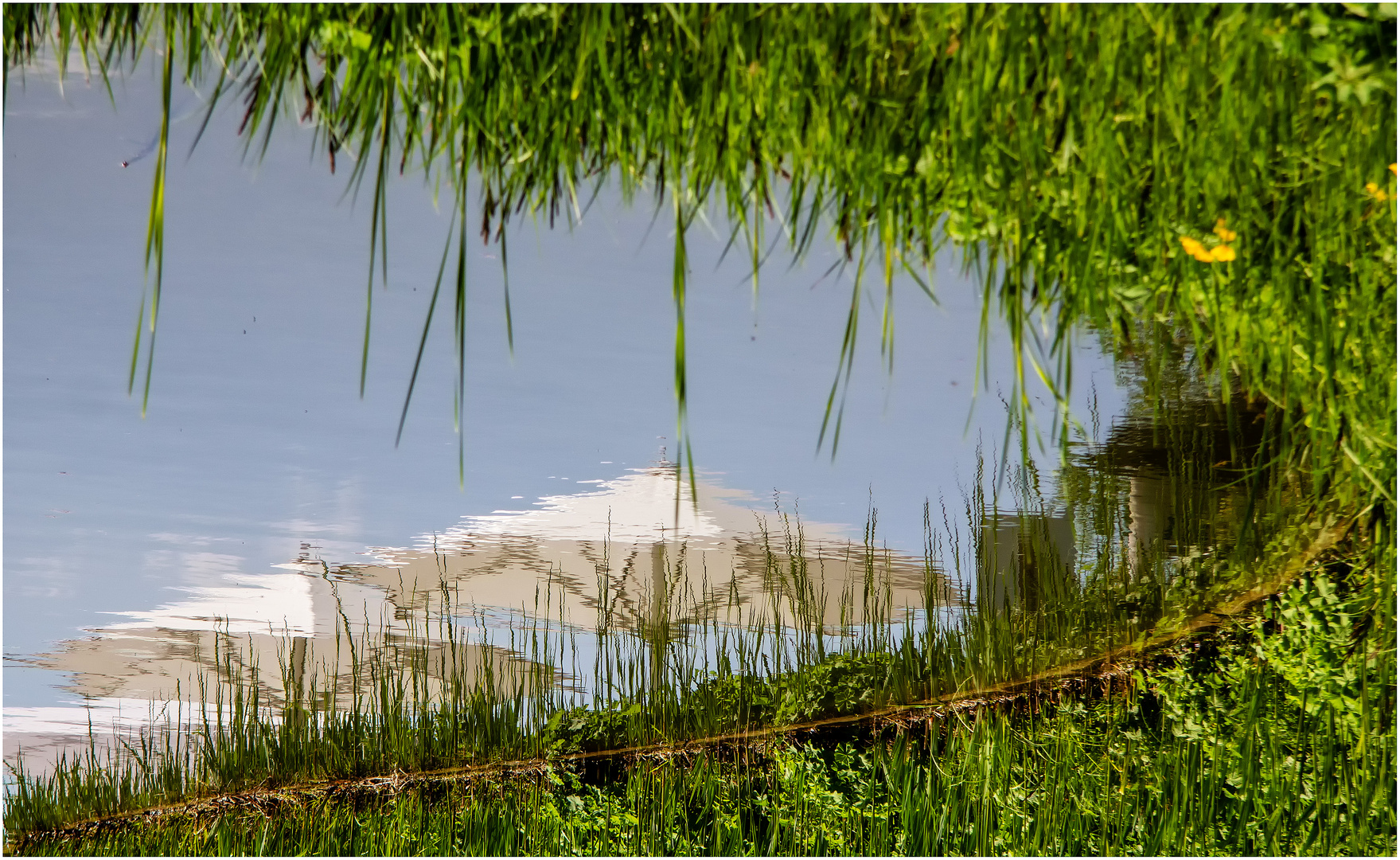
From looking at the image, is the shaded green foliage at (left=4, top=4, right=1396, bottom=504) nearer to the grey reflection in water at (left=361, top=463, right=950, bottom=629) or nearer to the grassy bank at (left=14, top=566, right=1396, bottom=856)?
the grassy bank at (left=14, top=566, right=1396, bottom=856)

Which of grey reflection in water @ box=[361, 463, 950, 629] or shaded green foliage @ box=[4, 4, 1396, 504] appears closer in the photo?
shaded green foliage @ box=[4, 4, 1396, 504]

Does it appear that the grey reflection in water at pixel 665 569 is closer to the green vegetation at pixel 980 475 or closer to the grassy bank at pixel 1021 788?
the green vegetation at pixel 980 475

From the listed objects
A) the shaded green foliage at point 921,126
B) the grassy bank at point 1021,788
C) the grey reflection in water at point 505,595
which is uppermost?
the shaded green foliage at point 921,126

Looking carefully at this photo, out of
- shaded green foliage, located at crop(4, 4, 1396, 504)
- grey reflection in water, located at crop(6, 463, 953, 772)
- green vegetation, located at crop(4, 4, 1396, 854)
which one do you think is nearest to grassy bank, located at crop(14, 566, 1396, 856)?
green vegetation, located at crop(4, 4, 1396, 854)

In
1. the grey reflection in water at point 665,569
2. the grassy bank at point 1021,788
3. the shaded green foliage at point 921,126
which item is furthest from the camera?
the grey reflection in water at point 665,569

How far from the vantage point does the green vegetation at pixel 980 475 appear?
1.05 meters

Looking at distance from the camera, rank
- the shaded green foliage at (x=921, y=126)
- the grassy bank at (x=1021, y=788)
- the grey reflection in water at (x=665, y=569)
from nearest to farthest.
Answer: the shaded green foliage at (x=921, y=126) < the grassy bank at (x=1021, y=788) < the grey reflection in water at (x=665, y=569)

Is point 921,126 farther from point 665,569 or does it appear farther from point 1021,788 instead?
point 665,569

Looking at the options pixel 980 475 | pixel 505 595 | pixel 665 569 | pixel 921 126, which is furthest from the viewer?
pixel 505 595

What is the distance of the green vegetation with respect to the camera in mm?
1046

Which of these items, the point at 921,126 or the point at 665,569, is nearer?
the point at 921,126

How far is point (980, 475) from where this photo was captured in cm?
252

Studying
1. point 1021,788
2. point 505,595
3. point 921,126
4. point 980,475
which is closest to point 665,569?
point 505,595

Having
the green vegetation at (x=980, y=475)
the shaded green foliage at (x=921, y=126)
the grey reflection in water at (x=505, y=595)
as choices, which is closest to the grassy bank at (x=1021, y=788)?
the green vegetation at (x=980, y=475)
